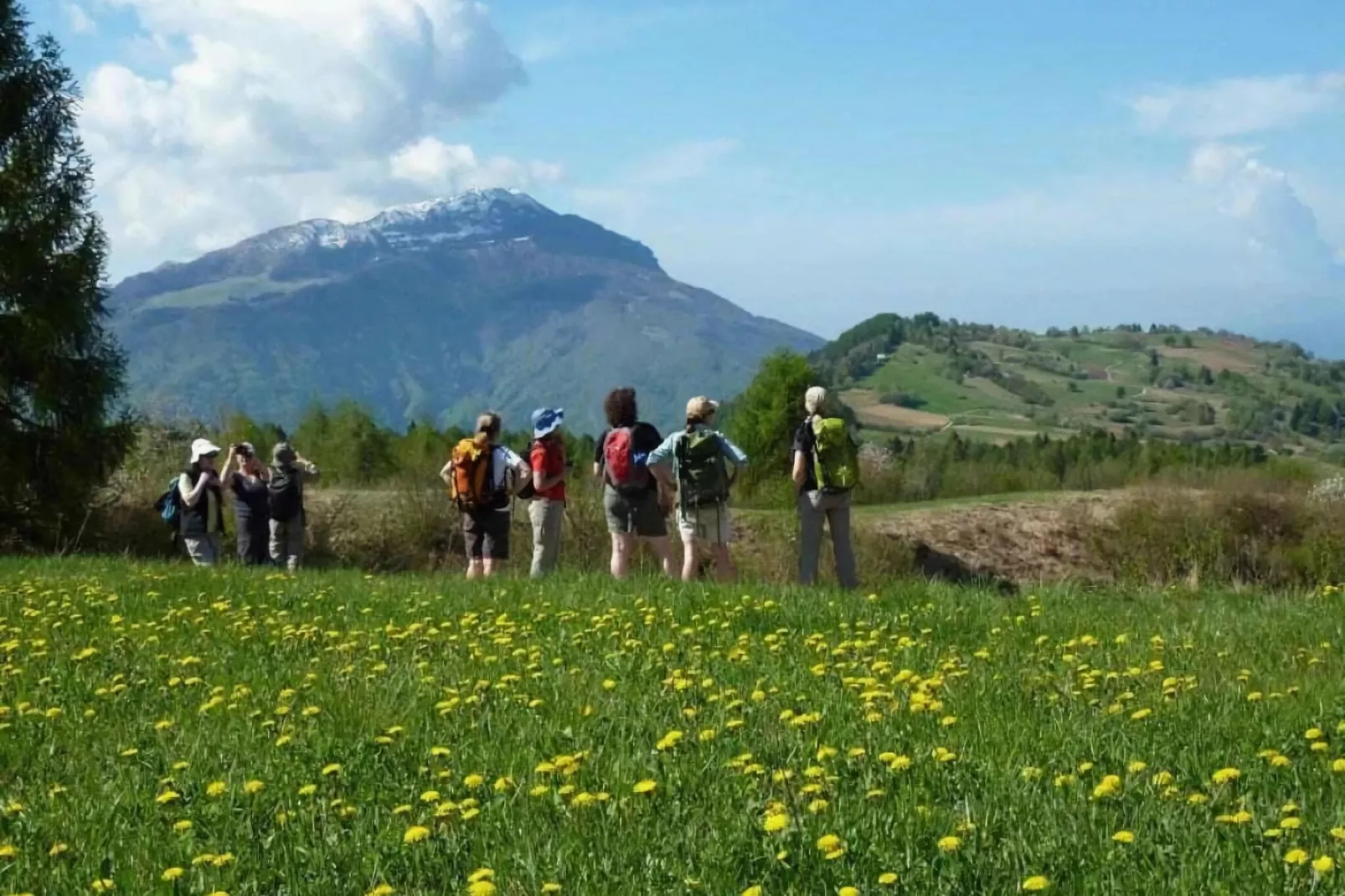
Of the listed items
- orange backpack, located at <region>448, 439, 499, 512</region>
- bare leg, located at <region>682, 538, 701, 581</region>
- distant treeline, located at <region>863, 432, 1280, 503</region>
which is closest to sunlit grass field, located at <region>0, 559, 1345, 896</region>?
bare leg, located at <region>682, 538, 701, 581</region>

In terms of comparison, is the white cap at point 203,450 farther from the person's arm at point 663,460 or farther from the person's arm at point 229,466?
the person's arm at point 663,460

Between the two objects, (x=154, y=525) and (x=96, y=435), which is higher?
(x=96, y=435)

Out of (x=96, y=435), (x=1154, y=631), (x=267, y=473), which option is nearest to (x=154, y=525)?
(x=96, y=435)

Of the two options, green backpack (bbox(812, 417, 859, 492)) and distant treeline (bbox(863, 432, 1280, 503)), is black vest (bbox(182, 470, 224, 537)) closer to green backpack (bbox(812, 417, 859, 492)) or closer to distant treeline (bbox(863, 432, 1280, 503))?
green backpack (bbox(812, 417, 859, 492))

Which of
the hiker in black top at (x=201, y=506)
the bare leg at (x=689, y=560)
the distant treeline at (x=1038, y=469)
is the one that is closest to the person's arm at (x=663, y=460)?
the bare leg at (x=689, y=560)

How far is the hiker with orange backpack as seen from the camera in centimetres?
1473

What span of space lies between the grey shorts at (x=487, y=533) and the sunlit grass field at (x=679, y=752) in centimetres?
481

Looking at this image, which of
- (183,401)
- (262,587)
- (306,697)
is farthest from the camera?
(183,401)

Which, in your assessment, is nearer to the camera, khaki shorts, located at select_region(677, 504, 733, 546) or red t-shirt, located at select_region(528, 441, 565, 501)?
khaki shorts, located at select_region(677, 504, 733, 546)

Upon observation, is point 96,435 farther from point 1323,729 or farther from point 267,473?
point 1323,729

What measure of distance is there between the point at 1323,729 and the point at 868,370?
195580mm

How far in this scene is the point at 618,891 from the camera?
401 cm

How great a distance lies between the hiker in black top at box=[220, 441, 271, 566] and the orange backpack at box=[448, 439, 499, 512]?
3.97m

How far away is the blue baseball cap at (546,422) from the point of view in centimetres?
1483
